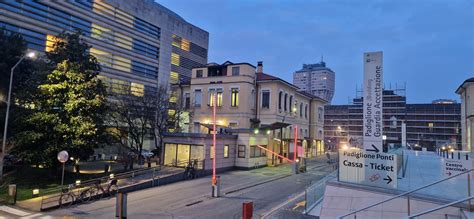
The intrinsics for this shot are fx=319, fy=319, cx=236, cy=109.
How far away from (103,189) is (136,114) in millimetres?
12882

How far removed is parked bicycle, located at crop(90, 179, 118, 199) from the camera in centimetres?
2014

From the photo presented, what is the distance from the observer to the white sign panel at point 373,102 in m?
11.9

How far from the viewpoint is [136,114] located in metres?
32.4

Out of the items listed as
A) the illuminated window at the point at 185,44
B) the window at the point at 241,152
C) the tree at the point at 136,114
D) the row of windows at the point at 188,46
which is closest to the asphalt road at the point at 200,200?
the window at the point at 241,152

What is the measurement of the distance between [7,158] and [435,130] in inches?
4096

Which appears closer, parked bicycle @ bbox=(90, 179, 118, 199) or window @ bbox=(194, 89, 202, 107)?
parked bicycle @ bbox=(90, 179, 118, 199)

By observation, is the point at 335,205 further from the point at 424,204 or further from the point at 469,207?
the point at 469,207

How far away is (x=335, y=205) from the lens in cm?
1185

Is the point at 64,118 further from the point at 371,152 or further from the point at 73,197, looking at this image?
the point at 371,152

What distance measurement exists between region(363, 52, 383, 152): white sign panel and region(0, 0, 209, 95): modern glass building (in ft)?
88.3

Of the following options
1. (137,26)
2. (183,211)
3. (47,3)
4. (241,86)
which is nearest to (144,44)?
(137,26)

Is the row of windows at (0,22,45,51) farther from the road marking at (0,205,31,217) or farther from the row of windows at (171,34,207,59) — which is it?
the road marking at (0,205,31,217)

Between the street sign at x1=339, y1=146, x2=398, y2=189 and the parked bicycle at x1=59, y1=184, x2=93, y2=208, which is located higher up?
the street sign at x1=339, y1=146, x2=398, y2=189

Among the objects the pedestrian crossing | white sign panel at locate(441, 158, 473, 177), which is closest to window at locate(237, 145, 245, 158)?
the pedestrian crossing
